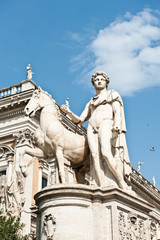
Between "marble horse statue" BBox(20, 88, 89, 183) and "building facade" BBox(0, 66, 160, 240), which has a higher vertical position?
"building facade" BBox(0, 66, 160, 240)

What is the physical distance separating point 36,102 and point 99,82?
5.14ft

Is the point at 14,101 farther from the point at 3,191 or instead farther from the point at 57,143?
the point at 57,143

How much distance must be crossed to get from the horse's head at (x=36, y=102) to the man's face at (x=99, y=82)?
121 centimetres

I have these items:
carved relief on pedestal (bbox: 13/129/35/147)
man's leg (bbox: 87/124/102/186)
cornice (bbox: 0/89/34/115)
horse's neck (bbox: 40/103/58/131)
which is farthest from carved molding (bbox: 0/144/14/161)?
man's leg (bbox: 87/124/102/186)

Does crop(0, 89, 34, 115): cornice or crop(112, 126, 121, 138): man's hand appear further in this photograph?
crop(0, 89, 34, 115): cornice

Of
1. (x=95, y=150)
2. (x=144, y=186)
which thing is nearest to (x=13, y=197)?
(x=95, y=150)

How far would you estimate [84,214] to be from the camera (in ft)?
29.4

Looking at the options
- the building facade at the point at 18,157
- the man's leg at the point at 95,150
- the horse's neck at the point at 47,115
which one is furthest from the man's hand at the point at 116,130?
the building facade at the point at 18,157

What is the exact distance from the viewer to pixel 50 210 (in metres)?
8.99

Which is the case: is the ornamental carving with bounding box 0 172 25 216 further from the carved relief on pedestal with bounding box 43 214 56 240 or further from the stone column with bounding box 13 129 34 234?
the carved relief on pedestal with bounding box 43 214 56 240

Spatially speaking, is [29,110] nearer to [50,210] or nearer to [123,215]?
[50,210]

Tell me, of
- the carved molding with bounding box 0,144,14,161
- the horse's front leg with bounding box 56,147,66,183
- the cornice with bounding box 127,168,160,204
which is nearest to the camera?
the horse's front leg with bounding box 56,147,66,183

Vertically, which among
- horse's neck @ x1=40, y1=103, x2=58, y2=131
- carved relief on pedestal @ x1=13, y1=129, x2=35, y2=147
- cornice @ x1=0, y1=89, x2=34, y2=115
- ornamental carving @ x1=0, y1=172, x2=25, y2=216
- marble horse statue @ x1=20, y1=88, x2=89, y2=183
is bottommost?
marble horse statue @ x1=20, y1=88, x2=89, y2=183

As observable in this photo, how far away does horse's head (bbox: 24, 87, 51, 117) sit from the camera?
1052 cm
